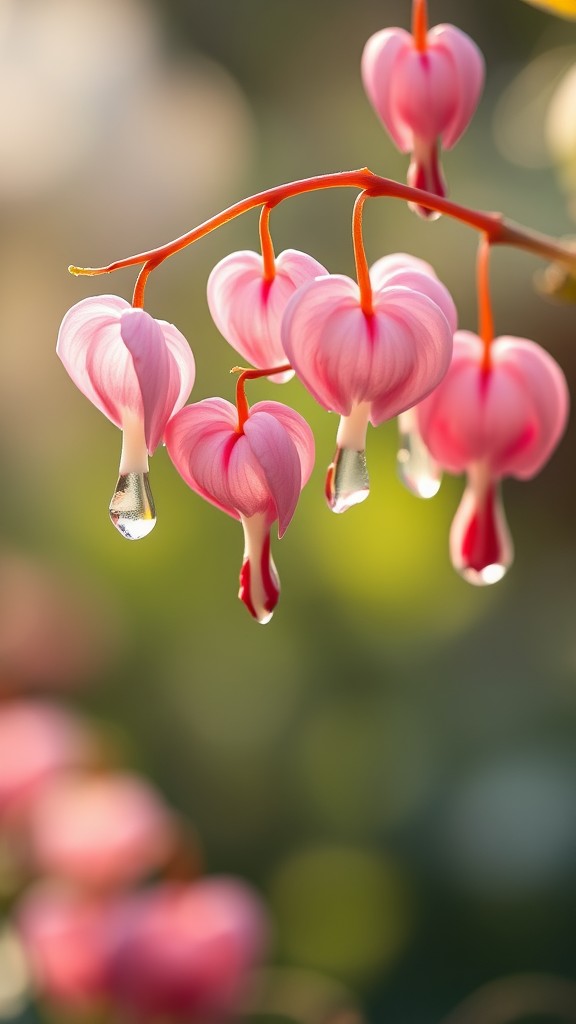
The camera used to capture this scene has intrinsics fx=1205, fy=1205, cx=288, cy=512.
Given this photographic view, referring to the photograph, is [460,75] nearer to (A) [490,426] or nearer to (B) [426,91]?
(B) [426,91]

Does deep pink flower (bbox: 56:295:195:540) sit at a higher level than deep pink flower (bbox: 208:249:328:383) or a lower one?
lower

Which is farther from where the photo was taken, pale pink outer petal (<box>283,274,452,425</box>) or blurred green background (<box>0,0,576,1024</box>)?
blurred green background (<box>0,0,576,1024</box>)

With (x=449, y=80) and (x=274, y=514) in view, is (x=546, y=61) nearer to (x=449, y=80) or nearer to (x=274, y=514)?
(x=449, y=80)

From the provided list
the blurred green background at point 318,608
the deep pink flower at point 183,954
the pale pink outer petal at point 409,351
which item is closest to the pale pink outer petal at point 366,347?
the pale pink outer petal at point 409,351

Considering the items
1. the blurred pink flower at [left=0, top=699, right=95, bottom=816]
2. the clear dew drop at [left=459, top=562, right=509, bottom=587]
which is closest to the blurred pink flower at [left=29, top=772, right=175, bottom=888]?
the blurred pink flower at [left=0, top=699, right=95, bottom=816]

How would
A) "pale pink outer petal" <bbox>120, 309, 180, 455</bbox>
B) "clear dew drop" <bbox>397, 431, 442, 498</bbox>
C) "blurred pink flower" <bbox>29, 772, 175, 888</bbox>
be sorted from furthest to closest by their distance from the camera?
"blurred pink flower" <bbox>29, 772, 175, 888</bbox> < "clear dew drop" <bbox>397, 431, 442, 498</bbox> < "pale pink outer petal" <bbox>120, 309, 180, 455</bbox>

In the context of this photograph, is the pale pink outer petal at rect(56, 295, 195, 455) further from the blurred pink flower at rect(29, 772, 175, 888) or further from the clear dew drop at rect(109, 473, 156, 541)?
the blurred pink flower at rect(29, 772, 175, 888)

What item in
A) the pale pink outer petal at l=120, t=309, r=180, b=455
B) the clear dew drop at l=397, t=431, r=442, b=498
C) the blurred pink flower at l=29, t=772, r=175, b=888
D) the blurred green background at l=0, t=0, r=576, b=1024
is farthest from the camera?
the blurred green background at l=0, t=0, r=576, b=1024
